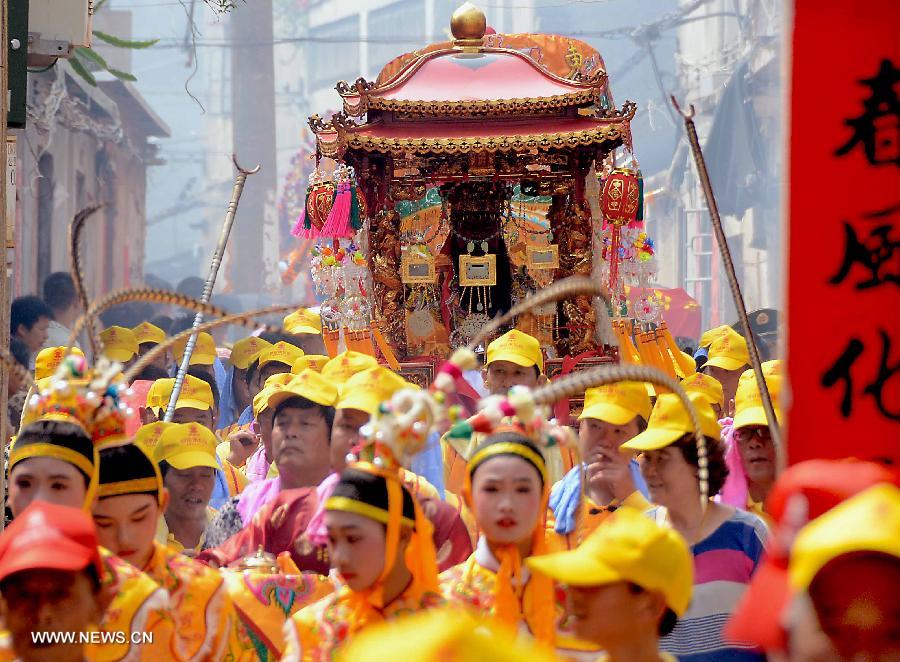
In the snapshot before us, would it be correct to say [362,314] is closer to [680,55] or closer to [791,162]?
[791,162]

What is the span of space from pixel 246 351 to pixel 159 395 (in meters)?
1.70

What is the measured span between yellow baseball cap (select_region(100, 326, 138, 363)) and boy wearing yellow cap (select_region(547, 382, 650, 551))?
165 inches

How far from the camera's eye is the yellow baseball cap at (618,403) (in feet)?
17.8

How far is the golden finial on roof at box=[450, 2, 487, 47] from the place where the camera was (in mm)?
10578

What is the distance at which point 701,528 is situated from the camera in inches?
174

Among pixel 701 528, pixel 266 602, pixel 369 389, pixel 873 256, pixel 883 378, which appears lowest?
pixel 266 602

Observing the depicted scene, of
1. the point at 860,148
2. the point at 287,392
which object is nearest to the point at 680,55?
the point at 287,392

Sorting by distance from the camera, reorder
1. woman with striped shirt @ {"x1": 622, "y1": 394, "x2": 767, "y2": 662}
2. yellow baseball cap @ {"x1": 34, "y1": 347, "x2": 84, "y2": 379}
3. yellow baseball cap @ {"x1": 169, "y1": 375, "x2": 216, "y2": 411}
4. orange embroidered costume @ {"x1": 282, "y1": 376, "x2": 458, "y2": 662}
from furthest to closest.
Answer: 1. yellow baseball cap @ {"x1": 169, "y1": 375, "x2": 216, "y2": 411}
2. yellow baseball cap @ {"x1": 34, "y1": 347, "x2": 84, "y2": 379}
3. woman with striped shirt @ {"x1": 622, "y1": 394, "x2": 767, "y2": 662}
4. orange embroidered costume @ {"x1": 282, "y1": 376, "x2": 458, "y2": 662}

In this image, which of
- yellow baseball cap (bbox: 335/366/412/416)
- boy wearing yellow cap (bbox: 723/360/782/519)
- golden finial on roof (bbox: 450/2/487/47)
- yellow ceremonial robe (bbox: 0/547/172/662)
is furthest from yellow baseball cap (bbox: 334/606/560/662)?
golden finial on roof (bbox: 450/2/487/47)

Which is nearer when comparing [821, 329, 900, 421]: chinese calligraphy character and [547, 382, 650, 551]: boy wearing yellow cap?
[821, 329, 900, 421]: chinese calligraphy character

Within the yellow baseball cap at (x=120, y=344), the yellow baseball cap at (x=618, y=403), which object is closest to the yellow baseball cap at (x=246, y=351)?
the yellow baseball cap at (x=120, y=344)

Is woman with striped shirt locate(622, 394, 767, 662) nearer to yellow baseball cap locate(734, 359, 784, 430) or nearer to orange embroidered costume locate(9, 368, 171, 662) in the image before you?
yellow baseball cap locate(734, 359, 784, 430)

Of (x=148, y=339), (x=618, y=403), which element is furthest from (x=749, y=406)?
(x=148, y=339)

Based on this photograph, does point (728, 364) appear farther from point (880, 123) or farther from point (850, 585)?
point (850, 585)
